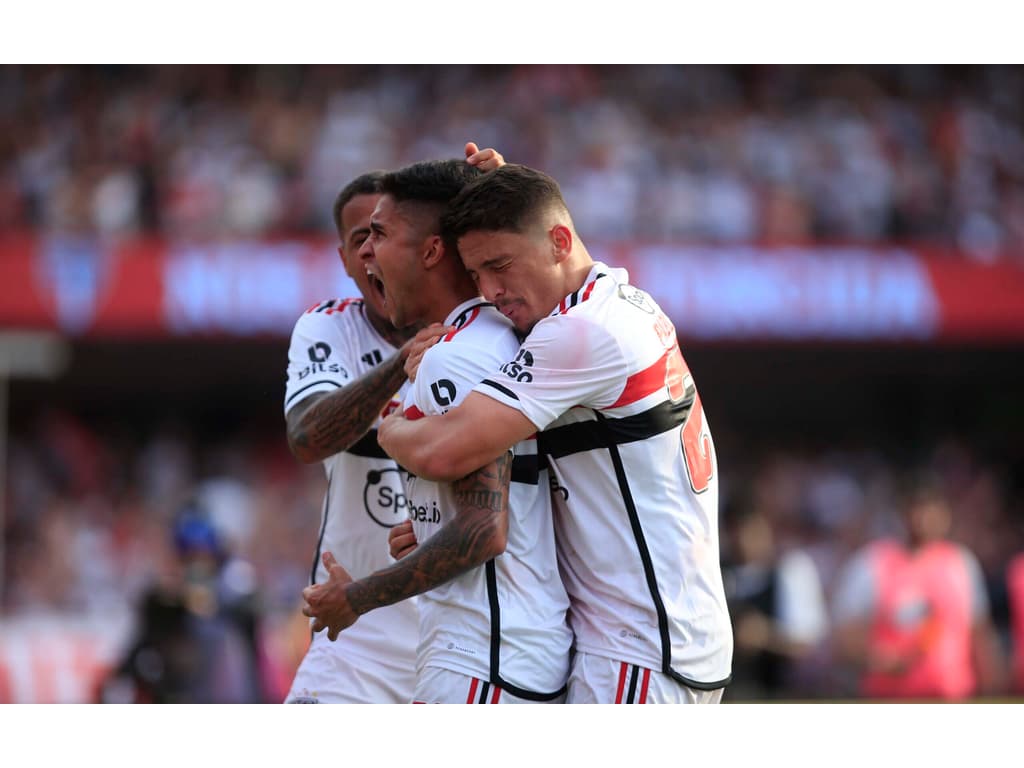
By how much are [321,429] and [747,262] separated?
9814 mm

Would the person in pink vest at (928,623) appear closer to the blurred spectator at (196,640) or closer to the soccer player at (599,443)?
the blurred spectator at (196,640)

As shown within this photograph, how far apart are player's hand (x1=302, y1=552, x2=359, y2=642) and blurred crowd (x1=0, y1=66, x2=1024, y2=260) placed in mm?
10170

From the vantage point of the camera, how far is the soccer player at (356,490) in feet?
14.3

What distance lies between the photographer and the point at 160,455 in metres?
15.0

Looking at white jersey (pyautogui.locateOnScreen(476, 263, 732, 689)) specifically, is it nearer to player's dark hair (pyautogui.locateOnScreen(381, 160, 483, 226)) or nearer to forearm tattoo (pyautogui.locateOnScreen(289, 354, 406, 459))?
player's dark hair (pyautogui.locateOnScreen(381, 160, 483, 226))

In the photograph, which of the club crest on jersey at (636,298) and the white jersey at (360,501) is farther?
the white jersey at (360,501)

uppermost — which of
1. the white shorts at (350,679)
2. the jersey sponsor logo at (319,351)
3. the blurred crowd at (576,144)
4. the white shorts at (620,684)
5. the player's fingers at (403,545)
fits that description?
the blurred crowd at (576,144)

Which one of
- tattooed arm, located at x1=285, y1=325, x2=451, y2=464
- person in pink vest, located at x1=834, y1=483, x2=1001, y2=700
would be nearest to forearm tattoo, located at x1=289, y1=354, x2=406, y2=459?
tattooed arm, located at x1=285, y1=325, x2=451, y2=464

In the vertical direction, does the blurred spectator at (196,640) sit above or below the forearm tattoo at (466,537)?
below

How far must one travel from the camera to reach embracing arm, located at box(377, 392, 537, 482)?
10.7 ft

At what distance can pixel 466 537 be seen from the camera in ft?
10.8

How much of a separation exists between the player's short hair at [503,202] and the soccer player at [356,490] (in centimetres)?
→ 89

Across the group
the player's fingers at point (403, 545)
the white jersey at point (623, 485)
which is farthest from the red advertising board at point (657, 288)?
the white jersey at point (623, 485)

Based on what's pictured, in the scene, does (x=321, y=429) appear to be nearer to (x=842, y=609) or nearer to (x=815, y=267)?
(x=842, y=609)
